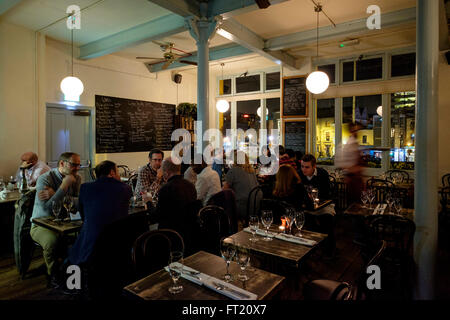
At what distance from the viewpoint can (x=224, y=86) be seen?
935cm

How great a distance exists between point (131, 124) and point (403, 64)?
656 centimetres

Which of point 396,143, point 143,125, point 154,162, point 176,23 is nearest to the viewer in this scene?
point 154,162

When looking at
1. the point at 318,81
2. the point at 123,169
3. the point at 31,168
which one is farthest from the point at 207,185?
the point at 123,169

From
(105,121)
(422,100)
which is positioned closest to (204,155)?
(422,100)

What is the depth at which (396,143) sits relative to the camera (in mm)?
6508

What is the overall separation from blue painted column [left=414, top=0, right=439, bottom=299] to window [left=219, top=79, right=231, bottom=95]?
6811 millimetres

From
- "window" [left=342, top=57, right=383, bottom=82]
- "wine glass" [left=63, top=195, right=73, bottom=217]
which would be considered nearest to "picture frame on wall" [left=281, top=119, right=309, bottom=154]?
"window" [left=342, top=57, right=383, bottom=82]

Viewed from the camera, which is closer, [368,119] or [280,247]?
[280,247]

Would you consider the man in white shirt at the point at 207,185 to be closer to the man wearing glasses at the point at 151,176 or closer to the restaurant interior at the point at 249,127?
the restaurant interior at the point at 249,127

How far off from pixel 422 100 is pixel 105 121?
632cm

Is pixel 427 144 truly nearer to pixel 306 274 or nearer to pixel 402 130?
pixel 306 274

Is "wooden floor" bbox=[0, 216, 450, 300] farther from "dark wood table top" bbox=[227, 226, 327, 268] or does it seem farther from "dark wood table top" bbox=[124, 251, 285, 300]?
"dark wood table top" bbox=[124, 251, 285, 300]

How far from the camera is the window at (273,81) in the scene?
8244mm
